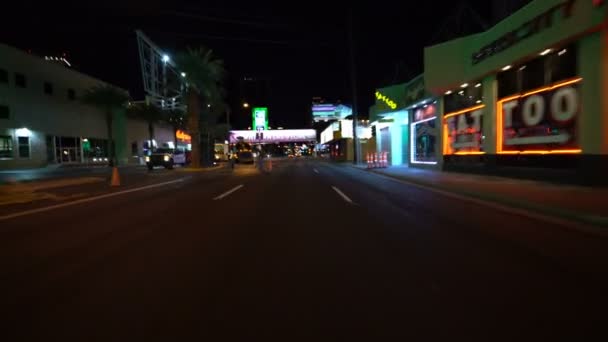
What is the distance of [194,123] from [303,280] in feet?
107

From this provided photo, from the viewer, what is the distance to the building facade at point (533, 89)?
508 inches

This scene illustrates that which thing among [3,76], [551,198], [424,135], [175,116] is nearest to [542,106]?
[551,198]

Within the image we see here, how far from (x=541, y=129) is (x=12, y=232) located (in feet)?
56.7

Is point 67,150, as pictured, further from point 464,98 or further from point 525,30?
point 525,30

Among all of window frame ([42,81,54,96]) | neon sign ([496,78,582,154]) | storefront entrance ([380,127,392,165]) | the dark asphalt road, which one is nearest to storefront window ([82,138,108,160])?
window frame ([42,81,54,96])

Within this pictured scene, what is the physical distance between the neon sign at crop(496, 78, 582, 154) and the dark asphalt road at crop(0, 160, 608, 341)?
7780 millimetres

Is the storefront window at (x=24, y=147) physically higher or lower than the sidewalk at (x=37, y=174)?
higher

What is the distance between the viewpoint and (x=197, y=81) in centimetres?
3503

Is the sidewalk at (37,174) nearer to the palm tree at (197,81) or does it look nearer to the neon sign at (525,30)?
the palm tree at (197,81)

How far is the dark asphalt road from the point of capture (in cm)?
358

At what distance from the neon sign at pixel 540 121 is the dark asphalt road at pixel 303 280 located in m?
7.78

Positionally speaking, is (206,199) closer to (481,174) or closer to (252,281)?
(252,281)

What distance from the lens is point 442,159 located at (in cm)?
2481

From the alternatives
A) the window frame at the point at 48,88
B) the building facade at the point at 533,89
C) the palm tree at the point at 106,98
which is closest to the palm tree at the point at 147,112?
the palm tree at the point at 106,98
